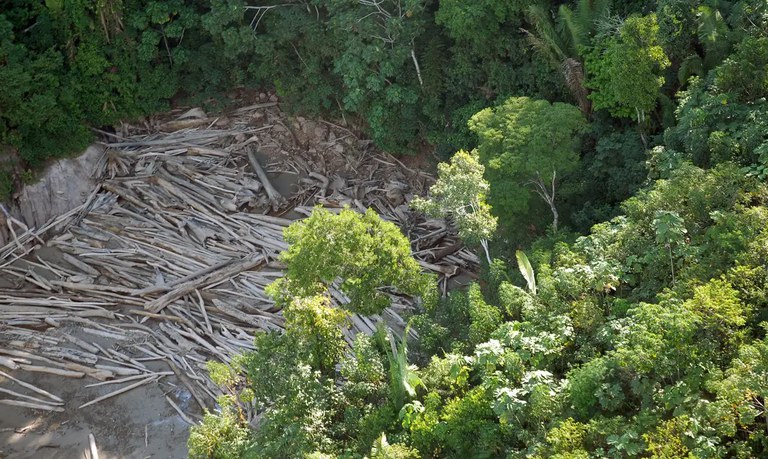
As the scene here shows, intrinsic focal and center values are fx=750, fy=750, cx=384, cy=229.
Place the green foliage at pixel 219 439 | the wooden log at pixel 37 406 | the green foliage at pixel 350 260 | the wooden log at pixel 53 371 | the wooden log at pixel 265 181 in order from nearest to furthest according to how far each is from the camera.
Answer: the green foliage at pixel 219 439 → the green foliage at pixel 350 260 → the wooden log at pixel 37 406 → the wooden log at pixel 53 371 → the wooden log at pixel 265 181

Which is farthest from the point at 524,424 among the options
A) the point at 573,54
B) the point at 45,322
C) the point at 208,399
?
the point at 45,322

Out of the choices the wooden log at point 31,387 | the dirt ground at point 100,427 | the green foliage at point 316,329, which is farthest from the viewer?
the wooden log at point 31,387

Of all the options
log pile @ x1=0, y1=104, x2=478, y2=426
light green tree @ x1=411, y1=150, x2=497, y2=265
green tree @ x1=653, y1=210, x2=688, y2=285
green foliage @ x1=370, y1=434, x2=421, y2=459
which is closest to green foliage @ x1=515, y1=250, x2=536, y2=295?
light green tree @ x1=411, y1=150, x2=497, y2=265

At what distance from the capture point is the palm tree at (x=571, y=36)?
51.7 feet

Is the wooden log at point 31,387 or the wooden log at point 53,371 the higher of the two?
the wooden log at point 53,371

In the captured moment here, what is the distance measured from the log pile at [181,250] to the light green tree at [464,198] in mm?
3179

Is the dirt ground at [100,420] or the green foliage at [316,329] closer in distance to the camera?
the green foliage at [316,329]

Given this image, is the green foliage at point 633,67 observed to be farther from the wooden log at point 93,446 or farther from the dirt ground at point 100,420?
the wooden log at point 93,446

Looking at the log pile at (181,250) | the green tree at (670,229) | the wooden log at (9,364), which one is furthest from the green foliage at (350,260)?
the wooden log at (9,364)

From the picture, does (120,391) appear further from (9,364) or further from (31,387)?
(9,364)

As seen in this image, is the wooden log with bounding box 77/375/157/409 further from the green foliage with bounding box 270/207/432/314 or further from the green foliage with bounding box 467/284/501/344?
Answer: the green foliage with bounding box 467/284/501/344

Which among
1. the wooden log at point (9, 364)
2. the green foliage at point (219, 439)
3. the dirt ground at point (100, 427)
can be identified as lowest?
the dirt ground at point (100, 427)

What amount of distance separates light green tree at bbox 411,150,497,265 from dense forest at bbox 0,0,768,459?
0.13ft

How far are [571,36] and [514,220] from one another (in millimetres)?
4443
